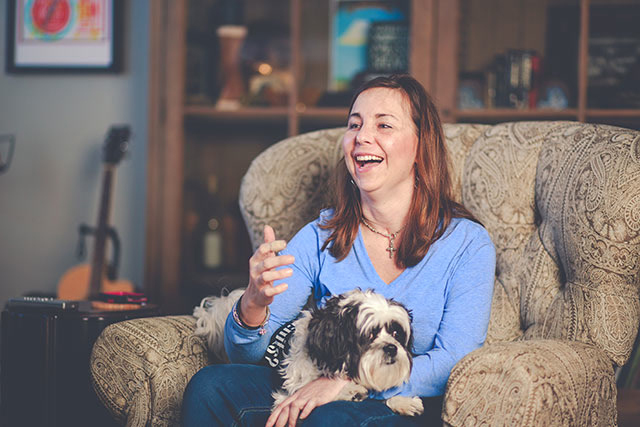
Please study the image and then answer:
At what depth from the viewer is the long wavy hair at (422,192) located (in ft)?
5.58

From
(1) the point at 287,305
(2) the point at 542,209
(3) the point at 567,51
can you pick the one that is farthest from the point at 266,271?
(3) the point at 567,51

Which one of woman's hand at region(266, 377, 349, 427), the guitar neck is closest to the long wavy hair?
woman's hand at region(266, 377, 349, 427)

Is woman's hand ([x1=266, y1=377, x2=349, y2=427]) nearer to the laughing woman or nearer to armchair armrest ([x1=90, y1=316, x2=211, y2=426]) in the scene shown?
the laughing woman

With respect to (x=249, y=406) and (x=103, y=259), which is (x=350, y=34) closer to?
(x=103, y=259)

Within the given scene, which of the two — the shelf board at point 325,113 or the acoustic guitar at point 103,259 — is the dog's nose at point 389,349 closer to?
the shelf board at point 325,113

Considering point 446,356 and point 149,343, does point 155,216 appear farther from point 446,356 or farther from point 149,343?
point 446,356

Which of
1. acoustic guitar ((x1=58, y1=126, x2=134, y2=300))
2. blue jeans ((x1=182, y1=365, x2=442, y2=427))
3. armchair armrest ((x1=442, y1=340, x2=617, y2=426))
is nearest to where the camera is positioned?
armchair armrest ((x1=442, y1=340, x2=617, y2=426))

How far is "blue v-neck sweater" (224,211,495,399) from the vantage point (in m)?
1.51

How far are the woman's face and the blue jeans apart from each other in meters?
0.52

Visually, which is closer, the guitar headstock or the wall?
the guitar headstock

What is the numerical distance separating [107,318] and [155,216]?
1.11 meters

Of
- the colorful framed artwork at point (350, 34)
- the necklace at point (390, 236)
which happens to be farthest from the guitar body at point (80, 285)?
the necklace at point (390, 236)

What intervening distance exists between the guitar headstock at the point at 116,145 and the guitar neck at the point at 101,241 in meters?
0.04

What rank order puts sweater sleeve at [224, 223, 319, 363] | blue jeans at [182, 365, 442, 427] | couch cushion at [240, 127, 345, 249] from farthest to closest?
couch cushion at [240, 127, 345, 249], sweater sleeve at [224, 223, 319, 363], blue jeans at [182, 365, 442, 427]
